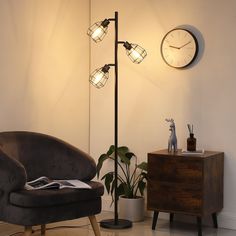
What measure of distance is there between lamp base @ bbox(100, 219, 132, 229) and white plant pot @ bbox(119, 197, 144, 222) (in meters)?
0.11

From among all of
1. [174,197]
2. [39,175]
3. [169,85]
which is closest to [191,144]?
[174,197]

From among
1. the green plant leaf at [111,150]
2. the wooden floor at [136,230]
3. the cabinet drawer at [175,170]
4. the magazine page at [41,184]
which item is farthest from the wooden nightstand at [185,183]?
the magazine page at [41,184]

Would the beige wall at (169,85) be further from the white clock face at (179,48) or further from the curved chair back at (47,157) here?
the curved chair back at (47,157)

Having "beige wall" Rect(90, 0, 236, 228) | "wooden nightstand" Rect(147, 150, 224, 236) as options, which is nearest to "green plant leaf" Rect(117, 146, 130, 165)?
"beige wall" Rect(90, 0, 236, 228)

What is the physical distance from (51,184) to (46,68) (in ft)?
4.56

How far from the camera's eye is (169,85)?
4.61 meters

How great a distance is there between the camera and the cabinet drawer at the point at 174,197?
4023 millimetres

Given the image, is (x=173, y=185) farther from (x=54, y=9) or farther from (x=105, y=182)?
(x=54, y=9)

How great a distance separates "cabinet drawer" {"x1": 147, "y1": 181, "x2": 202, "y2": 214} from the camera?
158 inches

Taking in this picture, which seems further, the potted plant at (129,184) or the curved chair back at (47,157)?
the potted plant at (129,184)

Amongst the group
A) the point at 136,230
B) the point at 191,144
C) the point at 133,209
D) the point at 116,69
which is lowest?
the point at 136,230

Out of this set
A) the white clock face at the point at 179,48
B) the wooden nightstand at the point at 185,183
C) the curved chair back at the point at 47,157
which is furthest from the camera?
the white clock face at the point at 179,48

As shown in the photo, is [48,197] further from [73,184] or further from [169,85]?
[169,85]

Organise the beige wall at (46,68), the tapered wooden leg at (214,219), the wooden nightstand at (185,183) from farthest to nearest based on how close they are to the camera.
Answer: the tapered wooden leg at (214,219), the beige wall at (46,68), the wooden nightstand at (185,183)
